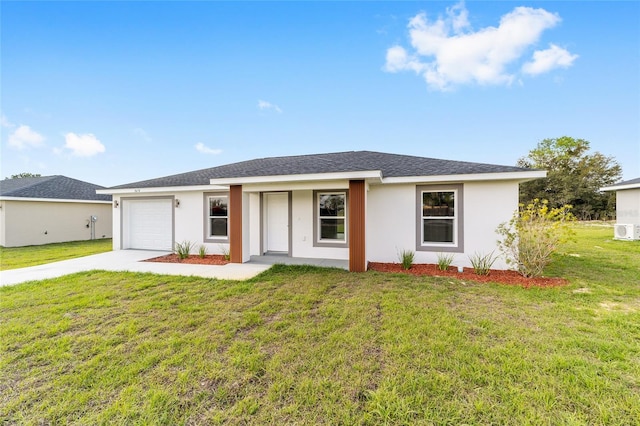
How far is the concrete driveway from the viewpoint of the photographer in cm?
659

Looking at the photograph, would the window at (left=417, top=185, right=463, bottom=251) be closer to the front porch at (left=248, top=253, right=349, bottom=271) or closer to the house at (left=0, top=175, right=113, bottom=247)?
the front porch at (left=248, top=253, right=349, bottom=271)

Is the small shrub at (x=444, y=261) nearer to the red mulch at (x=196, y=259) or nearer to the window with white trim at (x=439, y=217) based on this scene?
the window with white trim at (x=439, y=217)

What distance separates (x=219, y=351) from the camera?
10.5ft

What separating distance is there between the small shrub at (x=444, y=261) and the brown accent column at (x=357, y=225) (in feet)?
7.16

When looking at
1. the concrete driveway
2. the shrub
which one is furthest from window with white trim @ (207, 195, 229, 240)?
the shrub

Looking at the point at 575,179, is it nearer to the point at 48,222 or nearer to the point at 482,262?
the point at 482,262

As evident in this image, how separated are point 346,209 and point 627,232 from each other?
1592 cm

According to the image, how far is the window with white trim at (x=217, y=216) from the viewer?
9.87 meters

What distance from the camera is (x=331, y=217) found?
8.84 meters

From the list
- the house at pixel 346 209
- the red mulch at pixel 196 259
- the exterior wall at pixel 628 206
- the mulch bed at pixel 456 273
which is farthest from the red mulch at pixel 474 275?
the exterior wall at pixel 628 206

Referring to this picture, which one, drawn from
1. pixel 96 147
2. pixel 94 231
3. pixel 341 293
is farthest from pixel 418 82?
pixel 96 147

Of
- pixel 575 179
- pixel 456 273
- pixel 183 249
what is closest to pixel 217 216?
pixel 183 249

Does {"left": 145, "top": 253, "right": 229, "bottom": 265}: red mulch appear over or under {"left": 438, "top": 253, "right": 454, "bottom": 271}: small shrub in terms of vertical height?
under

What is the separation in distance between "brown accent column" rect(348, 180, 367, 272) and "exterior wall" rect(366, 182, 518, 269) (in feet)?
3.96
